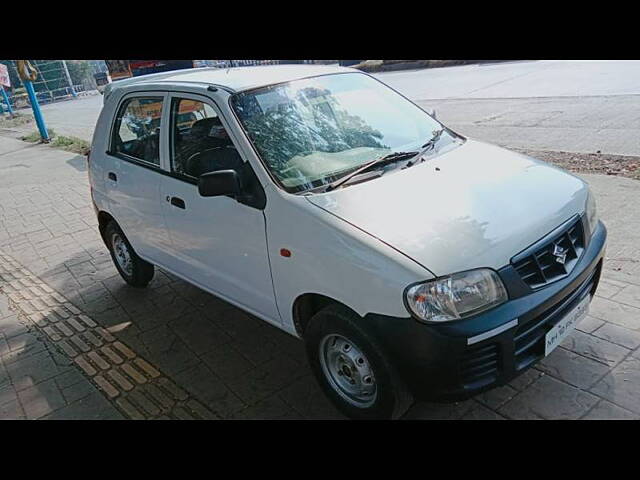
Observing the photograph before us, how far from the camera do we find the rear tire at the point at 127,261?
15.3ft

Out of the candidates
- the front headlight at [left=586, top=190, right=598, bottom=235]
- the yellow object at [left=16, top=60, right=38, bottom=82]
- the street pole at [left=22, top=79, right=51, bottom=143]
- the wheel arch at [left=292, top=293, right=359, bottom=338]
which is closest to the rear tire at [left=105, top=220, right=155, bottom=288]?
the wheel arch at [left=292, top=293, right=359, bottom=338]

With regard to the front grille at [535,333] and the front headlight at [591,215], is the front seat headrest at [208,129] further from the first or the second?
the front headlight at [591,215]

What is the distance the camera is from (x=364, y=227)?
2.46m

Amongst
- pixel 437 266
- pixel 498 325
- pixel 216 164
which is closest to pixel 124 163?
pixel 216 164

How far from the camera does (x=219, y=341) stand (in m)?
3.82

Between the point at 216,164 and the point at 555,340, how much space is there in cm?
229

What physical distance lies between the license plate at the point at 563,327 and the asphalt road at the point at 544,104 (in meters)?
5.08

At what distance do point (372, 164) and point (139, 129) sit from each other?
7.24 ft

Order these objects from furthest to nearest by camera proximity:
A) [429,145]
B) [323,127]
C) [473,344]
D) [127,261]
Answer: [127,261] → [429,145] → [323,127] → [473,344]

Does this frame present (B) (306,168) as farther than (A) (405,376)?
Yes

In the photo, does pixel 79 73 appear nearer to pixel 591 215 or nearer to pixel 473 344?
pixel 591 215

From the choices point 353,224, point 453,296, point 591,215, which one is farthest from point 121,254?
point 591,215

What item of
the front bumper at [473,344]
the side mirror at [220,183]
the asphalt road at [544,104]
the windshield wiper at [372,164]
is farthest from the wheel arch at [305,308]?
the asphalt road at [544,104]

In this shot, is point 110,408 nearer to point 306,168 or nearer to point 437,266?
point 306,168
